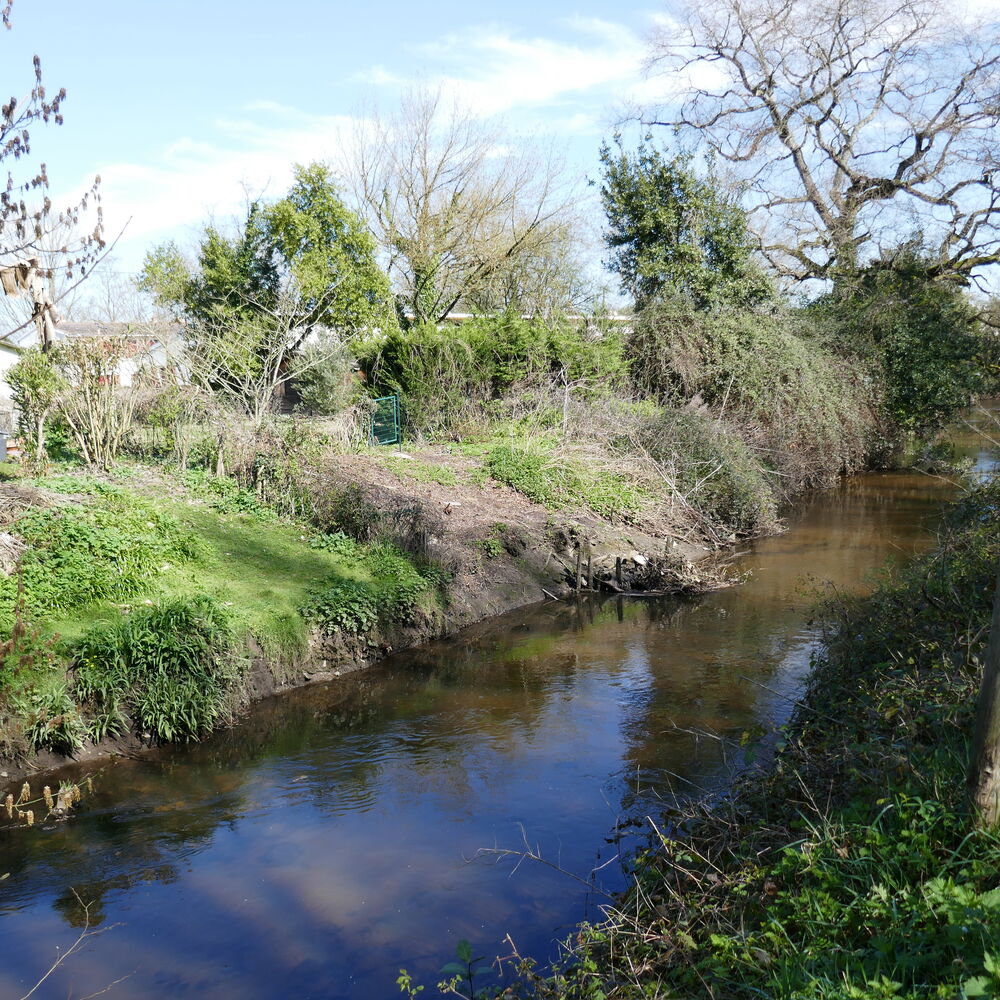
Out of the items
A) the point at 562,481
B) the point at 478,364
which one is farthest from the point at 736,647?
the point at 478,364

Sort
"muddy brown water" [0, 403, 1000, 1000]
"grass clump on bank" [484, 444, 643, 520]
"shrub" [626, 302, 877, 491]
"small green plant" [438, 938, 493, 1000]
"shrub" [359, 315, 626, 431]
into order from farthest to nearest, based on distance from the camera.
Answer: "shrub" [626, 302, 877, 491] < "shrub" [359, 315, 626, 431] < "grass clump on bank" [484, 444, 643, 520] < "muddy brown water" [0, 403, 1000, 1000] < "small green plant" [438, 938, 493, 1000]

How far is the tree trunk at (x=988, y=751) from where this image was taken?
13.1ft

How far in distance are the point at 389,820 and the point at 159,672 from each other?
118 inches

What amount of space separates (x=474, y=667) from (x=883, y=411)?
19087mm

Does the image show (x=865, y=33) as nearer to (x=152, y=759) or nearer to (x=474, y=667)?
(x=474, y=667)

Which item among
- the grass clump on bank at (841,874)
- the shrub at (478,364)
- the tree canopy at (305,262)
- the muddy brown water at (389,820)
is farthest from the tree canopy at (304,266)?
the grass clump on bank at (841,874)

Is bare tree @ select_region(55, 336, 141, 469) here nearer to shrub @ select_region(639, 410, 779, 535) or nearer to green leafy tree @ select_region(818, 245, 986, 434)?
shrub @ select_region(639, 410, 779, 535)

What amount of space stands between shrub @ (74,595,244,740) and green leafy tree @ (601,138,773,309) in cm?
1763

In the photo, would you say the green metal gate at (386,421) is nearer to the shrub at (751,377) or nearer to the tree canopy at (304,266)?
the tree canopy at (304,266)

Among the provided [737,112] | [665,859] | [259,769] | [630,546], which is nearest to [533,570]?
[630,546]

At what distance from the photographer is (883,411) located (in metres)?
26.2

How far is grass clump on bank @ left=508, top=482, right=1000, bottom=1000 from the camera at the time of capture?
12.0ft

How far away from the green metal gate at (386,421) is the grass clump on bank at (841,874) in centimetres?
1384

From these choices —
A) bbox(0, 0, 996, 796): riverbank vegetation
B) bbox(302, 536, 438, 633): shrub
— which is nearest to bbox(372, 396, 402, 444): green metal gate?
bbox(0, 0, 996, 796): riverbank vegetation
